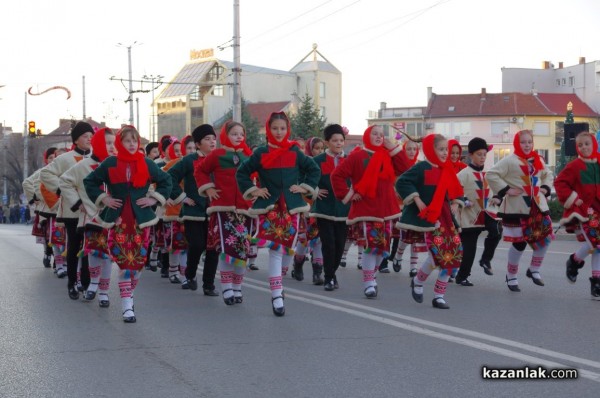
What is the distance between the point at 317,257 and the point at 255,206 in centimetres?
349

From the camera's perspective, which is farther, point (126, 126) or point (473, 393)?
point (126, 126)

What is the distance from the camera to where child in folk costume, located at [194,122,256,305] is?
33.2 ft

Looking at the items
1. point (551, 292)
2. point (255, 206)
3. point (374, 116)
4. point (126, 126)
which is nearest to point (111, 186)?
point (126, 126)

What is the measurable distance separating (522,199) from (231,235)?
360cm

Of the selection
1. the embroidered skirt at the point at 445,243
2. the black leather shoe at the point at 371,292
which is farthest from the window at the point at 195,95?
the embroidered skirt at the point at 445,243

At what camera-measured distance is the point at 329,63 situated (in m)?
99.5

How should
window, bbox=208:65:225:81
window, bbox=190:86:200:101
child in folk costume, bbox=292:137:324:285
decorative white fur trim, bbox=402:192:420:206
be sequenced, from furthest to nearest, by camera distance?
1. window, bbox=190:86:200:101
2. window, bbox=208:65:225:81
3. child in folk costume, bbox=292:137:324:285
4. decorative white fur trim, bbox=402:192:420:206

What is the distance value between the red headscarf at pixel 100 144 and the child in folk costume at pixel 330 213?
287 centimetres

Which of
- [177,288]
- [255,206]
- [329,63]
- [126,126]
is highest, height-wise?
[329,63]

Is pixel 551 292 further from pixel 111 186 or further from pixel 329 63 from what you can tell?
pixel 329 63

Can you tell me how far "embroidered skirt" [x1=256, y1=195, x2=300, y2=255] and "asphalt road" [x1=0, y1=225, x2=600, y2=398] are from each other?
2.26ft

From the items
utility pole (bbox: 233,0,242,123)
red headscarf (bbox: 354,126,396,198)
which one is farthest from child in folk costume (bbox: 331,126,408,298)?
utility pole (bbox: 233,0,242,123)

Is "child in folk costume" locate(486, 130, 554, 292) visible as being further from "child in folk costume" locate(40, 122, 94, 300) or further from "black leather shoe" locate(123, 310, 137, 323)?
"child in folk costume" locate(40, 122, 94, 300)

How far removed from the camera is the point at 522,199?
11.2 metres
